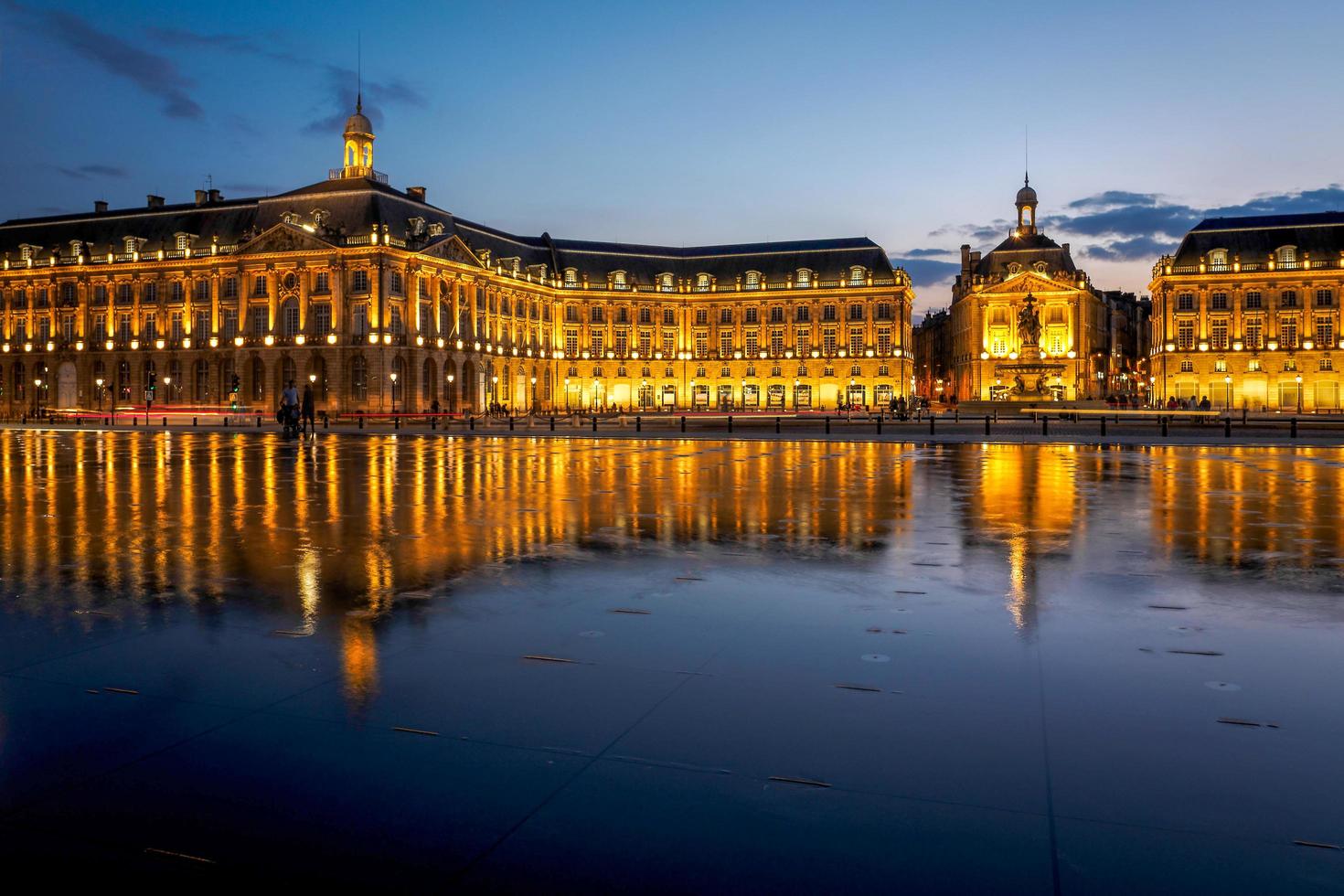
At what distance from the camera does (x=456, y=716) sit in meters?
5.09

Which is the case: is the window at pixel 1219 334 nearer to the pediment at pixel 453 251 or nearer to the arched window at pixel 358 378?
the pediment at pixel 453 251

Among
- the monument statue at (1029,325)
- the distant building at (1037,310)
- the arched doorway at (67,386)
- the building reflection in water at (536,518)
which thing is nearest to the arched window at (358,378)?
the arched doorway at (67,386)

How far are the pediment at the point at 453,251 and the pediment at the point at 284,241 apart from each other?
848 cm

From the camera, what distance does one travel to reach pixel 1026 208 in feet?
365

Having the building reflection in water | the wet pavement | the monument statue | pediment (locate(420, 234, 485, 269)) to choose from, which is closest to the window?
the monument statue

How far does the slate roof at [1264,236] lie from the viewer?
314ft

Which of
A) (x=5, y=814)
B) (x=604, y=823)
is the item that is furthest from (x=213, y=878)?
(x=604, y=823)

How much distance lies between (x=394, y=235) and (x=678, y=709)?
83485mm

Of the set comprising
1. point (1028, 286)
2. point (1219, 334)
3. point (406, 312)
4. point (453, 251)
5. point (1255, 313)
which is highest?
point (453, 251)

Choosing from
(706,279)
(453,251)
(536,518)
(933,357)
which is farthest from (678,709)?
(933,357)

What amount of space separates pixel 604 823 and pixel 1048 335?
355 feet

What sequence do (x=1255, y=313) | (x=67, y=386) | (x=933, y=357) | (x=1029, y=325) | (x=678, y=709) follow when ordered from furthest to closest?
(x=933, y=357)
(x=1255, y=313)
(x=67, y=386)
(x=1029, y=325)
(x=678, y=709)

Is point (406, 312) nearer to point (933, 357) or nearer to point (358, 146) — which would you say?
point (358, 146)

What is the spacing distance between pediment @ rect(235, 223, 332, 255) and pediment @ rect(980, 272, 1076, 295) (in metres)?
66.4
